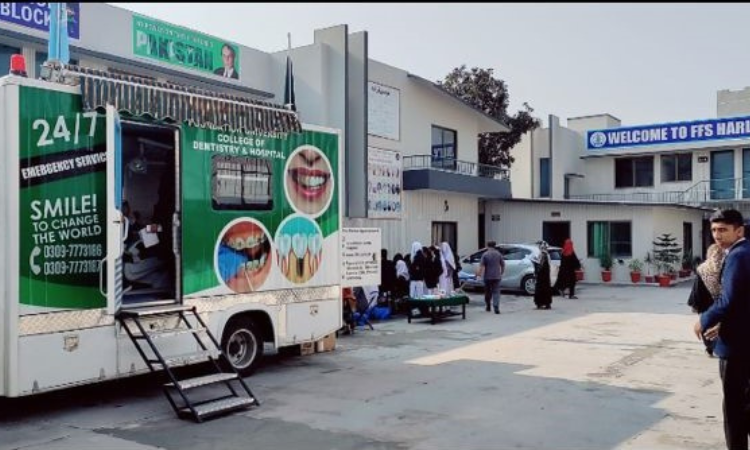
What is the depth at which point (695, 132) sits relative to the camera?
3294cm

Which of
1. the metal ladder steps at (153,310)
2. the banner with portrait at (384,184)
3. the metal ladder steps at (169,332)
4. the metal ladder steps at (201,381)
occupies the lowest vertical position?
the metal ladder steps at (201,381)

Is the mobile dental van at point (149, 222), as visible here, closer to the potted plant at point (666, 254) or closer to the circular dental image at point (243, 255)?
the circular dental image at point (243, 255)

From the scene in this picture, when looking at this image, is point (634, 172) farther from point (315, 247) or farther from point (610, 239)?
point (315, 247)

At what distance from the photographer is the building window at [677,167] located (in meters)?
33.7

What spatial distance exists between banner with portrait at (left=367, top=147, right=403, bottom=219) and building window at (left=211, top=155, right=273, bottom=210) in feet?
36.1

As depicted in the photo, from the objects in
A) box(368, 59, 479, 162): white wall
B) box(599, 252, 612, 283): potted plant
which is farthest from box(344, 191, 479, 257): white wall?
box(599, 252, 612, 283): potted plant

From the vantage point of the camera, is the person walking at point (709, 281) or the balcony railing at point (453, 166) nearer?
the person walking at point (709, 281)

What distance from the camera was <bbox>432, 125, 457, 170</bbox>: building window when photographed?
24422mm

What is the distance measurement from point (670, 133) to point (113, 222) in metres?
31.6

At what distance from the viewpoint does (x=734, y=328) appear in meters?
5.04

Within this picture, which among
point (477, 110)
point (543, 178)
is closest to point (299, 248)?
point (477, 110)

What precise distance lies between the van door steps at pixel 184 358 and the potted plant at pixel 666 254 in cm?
2112

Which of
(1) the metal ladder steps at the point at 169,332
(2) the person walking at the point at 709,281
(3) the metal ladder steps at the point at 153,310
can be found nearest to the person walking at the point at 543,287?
(1) the metal ladder steps at the point at 169,332

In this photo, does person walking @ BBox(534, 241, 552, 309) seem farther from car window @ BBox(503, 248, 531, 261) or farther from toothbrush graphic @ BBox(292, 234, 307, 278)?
toothbrush graphic @ BBox(292, 234, 307, 278)
